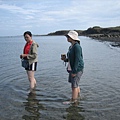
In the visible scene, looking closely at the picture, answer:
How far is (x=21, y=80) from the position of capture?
12.0 m

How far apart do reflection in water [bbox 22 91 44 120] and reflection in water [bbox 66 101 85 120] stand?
924mm

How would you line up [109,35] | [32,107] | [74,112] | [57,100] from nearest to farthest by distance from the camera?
[74,112] < [32,107] < [57,100] < [109,35]

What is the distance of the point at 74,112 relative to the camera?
7133 mm

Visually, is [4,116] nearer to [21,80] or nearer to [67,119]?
[67,119]

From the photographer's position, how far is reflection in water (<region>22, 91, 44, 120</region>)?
266 inches

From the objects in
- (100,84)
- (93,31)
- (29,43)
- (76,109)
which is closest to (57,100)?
(76,109)

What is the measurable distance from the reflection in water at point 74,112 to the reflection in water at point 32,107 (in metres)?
0.92

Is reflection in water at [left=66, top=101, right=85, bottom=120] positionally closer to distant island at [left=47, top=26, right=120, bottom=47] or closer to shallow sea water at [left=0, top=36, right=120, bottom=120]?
shallow sea water at [left=0, top=36, right=120, bottom=120]

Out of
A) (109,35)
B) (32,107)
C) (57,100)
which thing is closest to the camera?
(32,107)

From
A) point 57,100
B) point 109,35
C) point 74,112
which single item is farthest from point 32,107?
point 109,35

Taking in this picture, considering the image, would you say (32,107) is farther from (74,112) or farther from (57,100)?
(74,112)

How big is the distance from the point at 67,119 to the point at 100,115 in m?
1.03

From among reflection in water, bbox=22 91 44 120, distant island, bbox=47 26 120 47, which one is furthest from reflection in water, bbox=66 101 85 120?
distant island, bbox=47 26 120 47

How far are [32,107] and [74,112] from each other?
146 cm
